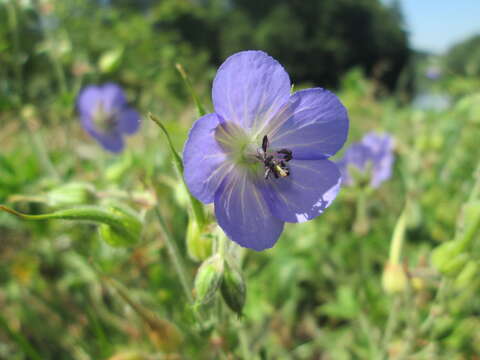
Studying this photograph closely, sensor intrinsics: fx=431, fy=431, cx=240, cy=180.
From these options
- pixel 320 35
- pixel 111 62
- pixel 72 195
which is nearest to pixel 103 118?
pixel 111 62

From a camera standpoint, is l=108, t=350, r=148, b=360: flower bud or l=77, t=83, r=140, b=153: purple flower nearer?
l=108, t=350, r=148, b=360: flower bud

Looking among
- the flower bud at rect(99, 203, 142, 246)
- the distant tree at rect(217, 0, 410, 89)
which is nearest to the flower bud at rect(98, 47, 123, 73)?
the flower bud at rect(99, 203, 142, 246)

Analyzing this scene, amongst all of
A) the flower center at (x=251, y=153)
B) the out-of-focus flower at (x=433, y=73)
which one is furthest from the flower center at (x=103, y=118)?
the out-of-focus flower at (x=433, y=73)

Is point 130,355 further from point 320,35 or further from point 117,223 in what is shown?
point 320,35

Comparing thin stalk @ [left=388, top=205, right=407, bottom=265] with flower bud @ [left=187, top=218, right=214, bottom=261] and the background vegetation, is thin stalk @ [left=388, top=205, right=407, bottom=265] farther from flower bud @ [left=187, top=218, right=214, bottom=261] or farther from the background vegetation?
flower bud @ [left=187, top=218, right=214, bottom=261]

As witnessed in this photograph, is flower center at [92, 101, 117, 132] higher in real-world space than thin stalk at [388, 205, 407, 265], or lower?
higher
